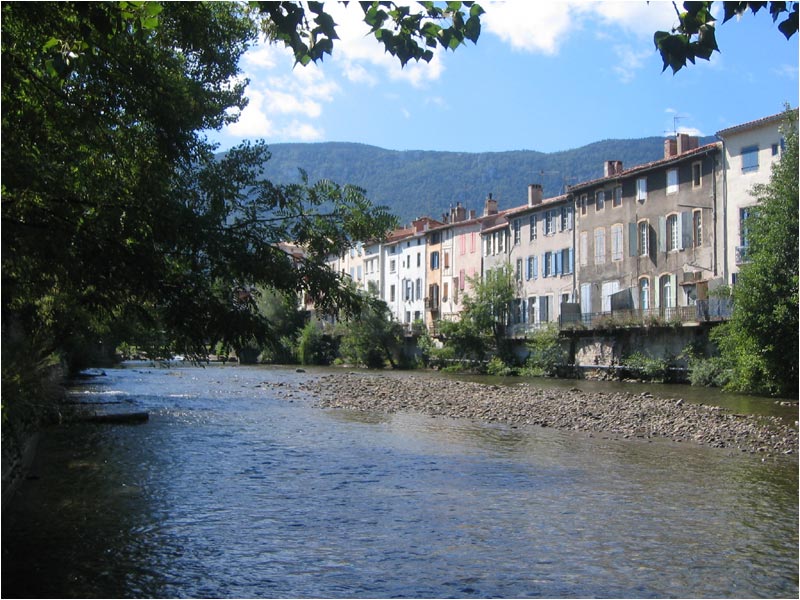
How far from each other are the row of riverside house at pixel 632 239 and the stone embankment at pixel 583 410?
278 inches

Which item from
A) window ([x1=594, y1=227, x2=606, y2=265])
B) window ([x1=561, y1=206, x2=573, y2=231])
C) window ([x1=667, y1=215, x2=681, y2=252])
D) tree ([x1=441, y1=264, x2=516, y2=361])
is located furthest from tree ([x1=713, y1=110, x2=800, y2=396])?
tree ([x1=441, y1=264, x2=516, y2=361])

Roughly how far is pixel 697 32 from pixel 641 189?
4000 centimetres

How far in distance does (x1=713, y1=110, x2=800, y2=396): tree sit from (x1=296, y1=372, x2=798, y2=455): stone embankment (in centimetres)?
449

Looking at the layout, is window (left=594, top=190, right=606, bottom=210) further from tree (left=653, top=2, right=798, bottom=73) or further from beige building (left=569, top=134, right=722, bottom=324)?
tree (left=653, top=2, right=798, bottom=73)

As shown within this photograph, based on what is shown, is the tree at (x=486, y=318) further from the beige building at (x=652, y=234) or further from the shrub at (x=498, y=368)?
the beige building at (x=652, y=234)

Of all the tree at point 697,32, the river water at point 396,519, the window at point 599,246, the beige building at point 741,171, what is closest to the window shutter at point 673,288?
the beige building at point 741,171

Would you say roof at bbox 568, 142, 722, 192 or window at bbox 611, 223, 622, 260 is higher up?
roof at bbox 568, 142, 722, 192

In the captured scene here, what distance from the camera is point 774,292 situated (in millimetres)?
29891

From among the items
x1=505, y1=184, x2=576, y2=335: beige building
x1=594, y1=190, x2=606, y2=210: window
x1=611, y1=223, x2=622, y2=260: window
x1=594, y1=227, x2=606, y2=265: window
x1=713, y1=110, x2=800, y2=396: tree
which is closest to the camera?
x1=713, y1=110, x2=800, y2=396: tree

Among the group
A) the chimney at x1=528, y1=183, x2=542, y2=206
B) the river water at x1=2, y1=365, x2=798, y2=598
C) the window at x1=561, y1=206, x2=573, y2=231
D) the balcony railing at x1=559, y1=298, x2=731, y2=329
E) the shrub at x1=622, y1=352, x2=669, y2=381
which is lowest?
the river water at x1=2, y1=365, x2=798, y2=598

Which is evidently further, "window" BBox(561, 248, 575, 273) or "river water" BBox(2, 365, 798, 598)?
"window" BBox(561, 248, 575, 273)

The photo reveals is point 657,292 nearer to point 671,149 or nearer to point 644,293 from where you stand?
point 644,293

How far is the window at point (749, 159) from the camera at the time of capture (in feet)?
118

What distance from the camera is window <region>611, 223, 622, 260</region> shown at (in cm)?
4519
